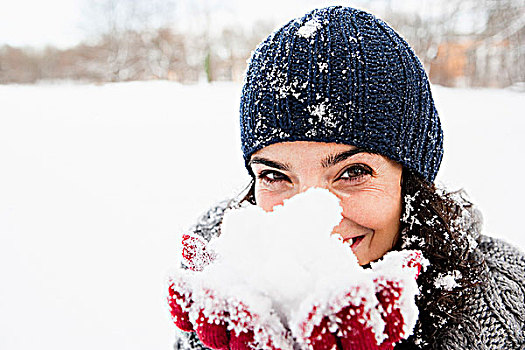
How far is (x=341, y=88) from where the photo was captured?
1137mm

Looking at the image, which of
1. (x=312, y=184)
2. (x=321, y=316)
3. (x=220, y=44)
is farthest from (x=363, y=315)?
(x=220, y=44)

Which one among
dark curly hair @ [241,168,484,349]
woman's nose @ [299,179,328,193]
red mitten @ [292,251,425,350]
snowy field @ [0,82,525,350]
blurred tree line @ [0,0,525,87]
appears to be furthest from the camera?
blurred tree line @ [0,0,525,87]

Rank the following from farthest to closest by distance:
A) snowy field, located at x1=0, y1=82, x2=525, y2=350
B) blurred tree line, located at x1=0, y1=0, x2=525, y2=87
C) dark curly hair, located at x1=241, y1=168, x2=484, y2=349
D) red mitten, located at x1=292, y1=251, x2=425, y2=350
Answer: blurred tree line, located at x1=0, y1=0, x2=525, y2=87, snowy field, located at x1=0, y1=82, x2=525, y2=350, dark curly hair, located at x1=241, y1=168, x2=484, y2=349, red mitten, located at x1=292, y1=251, x2=425, y2=350

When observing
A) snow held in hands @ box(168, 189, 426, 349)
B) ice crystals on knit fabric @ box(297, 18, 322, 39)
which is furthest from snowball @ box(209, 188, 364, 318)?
ice crystals on knit fabric @ box(297, 18, 322, 39)

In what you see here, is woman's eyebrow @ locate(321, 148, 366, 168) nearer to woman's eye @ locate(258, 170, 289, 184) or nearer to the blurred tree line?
woman's eye @ locate(258, 170, 289, 184)

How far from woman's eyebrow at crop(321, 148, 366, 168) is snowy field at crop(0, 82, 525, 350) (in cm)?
63

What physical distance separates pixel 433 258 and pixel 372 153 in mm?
367

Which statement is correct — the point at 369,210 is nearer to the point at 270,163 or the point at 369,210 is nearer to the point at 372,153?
the point at 372,153

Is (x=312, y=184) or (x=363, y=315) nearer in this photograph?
(x=363, y=315)

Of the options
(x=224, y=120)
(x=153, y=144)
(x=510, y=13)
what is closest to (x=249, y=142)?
(x=153, y=144)

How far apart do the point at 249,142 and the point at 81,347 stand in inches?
76.3

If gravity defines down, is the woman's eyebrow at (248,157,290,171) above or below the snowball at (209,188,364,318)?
above

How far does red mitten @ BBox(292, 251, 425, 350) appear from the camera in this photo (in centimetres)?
68

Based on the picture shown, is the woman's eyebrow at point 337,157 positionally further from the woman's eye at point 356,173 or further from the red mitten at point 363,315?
the red mitten at point 363,315
